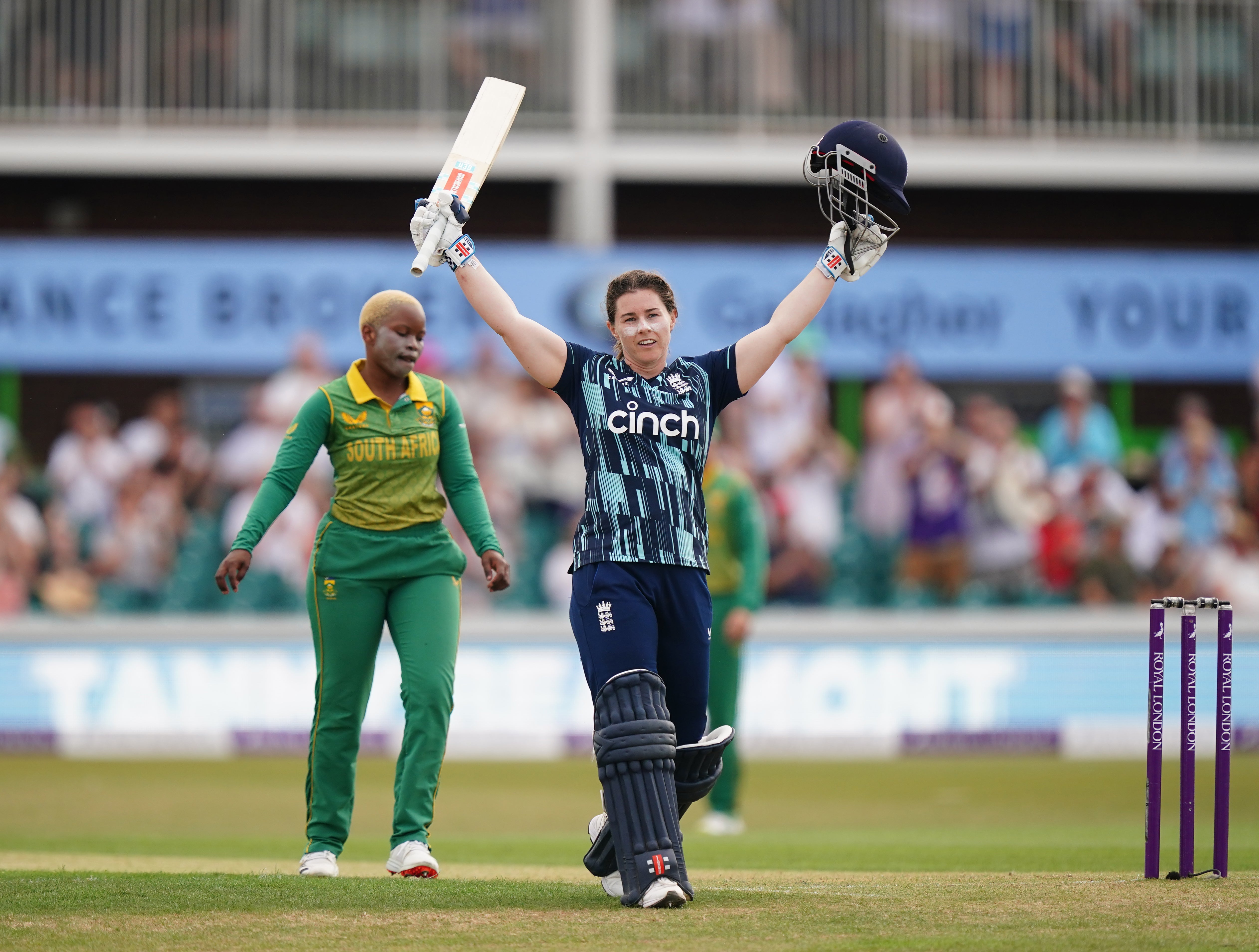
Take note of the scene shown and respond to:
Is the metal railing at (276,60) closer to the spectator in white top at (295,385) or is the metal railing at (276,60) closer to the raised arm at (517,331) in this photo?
the spectator in white top at (295,385)

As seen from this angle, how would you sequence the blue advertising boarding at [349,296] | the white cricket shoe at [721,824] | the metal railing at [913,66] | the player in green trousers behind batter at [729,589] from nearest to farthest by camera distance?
the white cricket shoe at [721,824] → the player in green trousers behind batter at [729,589] → the blue advertising boarding at [349,296] → the metal railing at [913,66]

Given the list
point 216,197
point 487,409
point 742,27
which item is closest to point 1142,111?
point 742,27

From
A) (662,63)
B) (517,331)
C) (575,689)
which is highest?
(662,63)

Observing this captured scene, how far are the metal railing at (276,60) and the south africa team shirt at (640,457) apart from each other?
15.5 m

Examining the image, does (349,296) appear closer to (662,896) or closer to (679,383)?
(679,383)

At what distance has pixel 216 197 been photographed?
22078 mm

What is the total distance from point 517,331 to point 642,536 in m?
0.83

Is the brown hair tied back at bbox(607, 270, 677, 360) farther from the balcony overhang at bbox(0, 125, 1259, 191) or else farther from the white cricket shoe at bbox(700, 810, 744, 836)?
the balcony overhang at bbox(0, 125, 1259, 191)

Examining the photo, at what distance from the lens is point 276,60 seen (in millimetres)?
21062

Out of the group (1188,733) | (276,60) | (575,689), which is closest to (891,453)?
(575,689)

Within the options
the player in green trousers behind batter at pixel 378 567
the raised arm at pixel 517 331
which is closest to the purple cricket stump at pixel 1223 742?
the raised arm at pixel 517 331

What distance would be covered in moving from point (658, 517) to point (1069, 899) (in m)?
1.86

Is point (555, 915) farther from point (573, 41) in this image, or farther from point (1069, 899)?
point (573, 41)

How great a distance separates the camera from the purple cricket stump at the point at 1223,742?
6.18 meters
